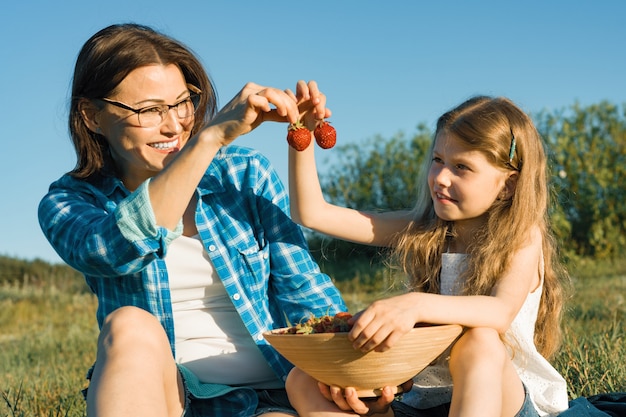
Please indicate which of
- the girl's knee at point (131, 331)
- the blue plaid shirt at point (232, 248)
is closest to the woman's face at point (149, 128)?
the blue plaid shirt at point (232, 248)

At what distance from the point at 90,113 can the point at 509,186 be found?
161 centimetres

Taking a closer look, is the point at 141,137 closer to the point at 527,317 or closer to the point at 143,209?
the point at 143,209

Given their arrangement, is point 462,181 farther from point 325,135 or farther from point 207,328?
point 207,328

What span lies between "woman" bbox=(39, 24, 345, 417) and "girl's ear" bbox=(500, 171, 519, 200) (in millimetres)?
706

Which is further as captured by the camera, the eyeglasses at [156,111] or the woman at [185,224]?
the eyeglasses at [156,111]

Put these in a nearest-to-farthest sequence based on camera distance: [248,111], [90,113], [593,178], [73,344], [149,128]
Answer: [248,111] → [149,128] → [90,113] → [73,344] → [593,178]

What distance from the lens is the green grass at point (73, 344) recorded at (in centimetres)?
323

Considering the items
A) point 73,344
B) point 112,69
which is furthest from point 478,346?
point 73,344

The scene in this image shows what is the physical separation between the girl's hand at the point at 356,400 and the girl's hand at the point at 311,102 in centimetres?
92

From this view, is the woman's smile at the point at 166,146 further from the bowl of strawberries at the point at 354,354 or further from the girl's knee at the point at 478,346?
the girl's knee at the point at 478,346

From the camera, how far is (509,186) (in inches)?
103

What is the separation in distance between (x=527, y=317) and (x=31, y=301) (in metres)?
9.36

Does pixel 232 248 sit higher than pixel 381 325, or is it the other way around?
pixel 232 248

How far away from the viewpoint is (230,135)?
2.18m
